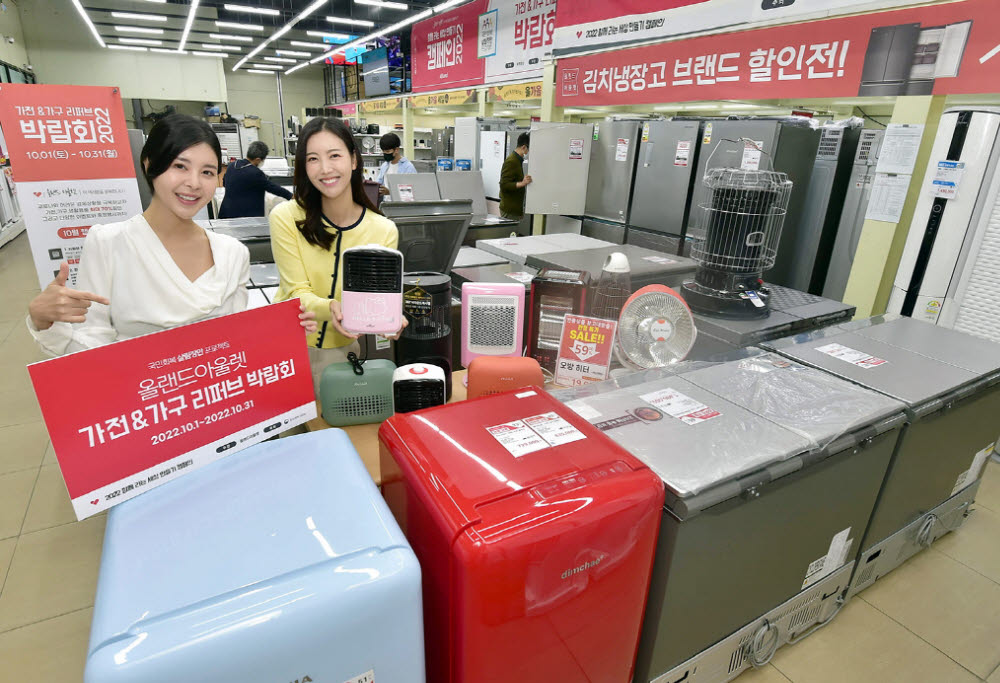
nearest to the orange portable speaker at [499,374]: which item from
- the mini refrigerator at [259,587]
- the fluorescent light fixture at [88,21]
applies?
the mini refrigerator at [259,587]

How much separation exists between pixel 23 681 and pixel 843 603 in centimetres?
261

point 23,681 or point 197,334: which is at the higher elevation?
point 197,334

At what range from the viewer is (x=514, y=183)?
18.6ft

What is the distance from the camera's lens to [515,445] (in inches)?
43.3

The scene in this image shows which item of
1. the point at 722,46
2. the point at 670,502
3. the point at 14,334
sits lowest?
the point at 14,334

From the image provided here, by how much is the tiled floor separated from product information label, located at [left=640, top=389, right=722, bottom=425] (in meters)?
0.86

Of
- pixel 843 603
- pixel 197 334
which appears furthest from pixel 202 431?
pixel 843 603

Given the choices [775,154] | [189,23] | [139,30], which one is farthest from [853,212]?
[139,30]

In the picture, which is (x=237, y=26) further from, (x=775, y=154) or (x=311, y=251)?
(x=311, y=251)

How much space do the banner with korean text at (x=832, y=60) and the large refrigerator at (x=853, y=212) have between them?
121 centimetres

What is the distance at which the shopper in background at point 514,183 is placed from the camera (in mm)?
5602

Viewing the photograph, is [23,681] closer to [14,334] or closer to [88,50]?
[14,334]

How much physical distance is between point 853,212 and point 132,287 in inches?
182

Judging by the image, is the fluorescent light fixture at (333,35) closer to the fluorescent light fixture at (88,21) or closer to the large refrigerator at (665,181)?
the fluorescent light fixture at (88,21)
